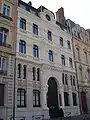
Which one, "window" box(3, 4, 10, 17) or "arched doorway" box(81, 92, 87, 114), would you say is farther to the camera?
"arched doorway" box(81, 92, 87, 114)

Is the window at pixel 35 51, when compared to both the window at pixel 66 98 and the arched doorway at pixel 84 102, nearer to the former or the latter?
the window at pixel 66 98

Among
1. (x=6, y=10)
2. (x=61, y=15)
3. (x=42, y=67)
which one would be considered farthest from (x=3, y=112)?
(x=61, y=15)

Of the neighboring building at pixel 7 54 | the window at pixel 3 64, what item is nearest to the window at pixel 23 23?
the neighboring building at pixel 7 54

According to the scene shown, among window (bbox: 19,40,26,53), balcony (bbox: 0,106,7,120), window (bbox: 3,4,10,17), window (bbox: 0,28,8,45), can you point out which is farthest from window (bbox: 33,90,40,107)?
window (bbox: 3,4,10,17)

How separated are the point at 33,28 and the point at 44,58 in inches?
181

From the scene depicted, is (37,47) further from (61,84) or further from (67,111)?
(67,111)

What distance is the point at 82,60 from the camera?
32.1 m

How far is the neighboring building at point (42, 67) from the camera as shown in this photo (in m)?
20.4

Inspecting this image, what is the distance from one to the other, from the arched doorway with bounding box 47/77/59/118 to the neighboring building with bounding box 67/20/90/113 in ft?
19.6

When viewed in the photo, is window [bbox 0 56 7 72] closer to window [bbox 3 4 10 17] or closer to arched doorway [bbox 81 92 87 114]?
window [bbox 3 4 10 17]

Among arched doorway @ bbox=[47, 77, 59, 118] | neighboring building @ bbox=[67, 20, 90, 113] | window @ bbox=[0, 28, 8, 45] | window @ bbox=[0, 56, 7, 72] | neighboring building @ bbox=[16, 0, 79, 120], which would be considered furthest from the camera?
neighboring building @ bbox=[67, 20, 90, 113]

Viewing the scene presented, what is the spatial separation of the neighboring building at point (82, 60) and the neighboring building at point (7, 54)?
540 inches

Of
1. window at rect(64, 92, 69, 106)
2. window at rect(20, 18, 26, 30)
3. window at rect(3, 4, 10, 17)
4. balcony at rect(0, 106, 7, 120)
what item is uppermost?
window at rect(3, 4, 10, 17)

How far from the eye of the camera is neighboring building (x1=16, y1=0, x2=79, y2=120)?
20.4m
